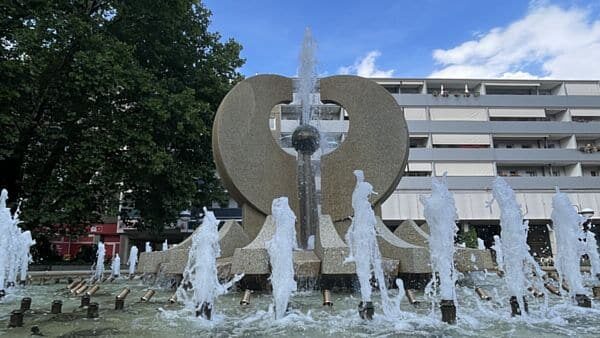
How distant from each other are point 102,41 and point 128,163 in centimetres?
352

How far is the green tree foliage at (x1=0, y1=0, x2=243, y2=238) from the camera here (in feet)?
38.9

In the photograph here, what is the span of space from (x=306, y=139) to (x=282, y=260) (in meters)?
4.03

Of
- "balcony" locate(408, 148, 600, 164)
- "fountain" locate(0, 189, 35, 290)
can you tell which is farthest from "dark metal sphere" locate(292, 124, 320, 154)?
"balcony" locate(408, 148, 600, 164)

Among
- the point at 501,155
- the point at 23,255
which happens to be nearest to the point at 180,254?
the point at 23,255

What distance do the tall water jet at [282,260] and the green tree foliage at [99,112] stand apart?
6.95m

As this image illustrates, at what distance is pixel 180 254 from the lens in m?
7.70

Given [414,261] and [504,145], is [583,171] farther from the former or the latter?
[414,261]

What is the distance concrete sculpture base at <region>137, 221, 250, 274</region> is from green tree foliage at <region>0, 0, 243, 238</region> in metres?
4.37

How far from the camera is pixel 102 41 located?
1245cm

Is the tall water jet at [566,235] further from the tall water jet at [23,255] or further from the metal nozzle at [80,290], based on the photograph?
the tall water jet at [23,255]

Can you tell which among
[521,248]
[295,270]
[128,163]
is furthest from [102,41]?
[521,248]

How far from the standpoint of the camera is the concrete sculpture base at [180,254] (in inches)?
302

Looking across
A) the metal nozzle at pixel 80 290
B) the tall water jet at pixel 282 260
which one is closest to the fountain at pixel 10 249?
the metal nozzle at pixel 80 290

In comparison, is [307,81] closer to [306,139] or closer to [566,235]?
[306,139]
